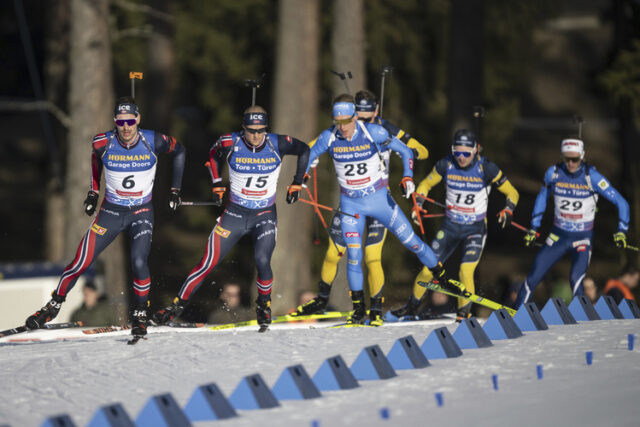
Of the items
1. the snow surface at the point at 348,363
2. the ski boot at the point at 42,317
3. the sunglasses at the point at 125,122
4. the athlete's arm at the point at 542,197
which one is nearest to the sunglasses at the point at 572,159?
the athlete's arm at the point at 542,197

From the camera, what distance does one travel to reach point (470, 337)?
438 inches

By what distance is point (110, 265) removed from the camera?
18141mm

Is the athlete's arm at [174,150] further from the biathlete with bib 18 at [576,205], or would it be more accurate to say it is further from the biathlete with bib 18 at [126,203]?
the biathlete with bib 18 at [576,205]

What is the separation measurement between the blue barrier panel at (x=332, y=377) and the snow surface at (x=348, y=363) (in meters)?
0.12

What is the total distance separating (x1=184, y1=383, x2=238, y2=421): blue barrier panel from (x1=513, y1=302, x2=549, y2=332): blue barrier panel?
4.43 meters

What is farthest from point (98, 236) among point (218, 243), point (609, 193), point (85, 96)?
point (85, 96)

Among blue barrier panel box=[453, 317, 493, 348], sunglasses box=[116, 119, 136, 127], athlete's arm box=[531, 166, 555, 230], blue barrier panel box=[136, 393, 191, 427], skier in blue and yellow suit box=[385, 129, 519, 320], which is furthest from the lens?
athlete's arm box=[531, 166, 555, 230]

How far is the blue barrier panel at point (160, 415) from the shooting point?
7992 mm

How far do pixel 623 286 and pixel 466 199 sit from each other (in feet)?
10.6

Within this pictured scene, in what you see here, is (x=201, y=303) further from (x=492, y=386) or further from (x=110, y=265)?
(x=492, y=386)

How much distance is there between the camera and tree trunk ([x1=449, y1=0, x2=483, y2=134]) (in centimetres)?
1762

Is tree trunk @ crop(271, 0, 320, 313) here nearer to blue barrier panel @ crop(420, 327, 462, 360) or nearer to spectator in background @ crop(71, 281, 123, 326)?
spectator in background @ crop(71, 281, 123, 326)

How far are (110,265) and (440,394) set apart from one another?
10350 mm

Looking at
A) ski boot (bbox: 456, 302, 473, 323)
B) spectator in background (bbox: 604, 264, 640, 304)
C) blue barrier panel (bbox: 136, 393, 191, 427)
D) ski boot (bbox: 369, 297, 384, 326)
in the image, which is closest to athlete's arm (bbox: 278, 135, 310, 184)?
ski boot (bbox: 369, 297, 384, 326)
